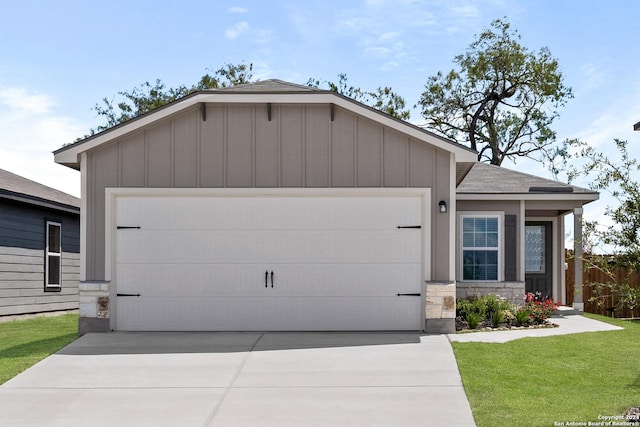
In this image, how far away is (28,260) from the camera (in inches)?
659

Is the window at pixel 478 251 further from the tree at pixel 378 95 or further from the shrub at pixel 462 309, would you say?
the tree at pixel 378 95

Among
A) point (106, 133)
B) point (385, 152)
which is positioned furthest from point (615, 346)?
point (106, 133)

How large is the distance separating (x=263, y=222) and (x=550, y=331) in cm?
524

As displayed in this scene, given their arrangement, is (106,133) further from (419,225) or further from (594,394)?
(594,394)

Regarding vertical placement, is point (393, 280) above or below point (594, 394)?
above

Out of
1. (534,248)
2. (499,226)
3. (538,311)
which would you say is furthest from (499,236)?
(534,248)

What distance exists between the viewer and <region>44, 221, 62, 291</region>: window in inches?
697

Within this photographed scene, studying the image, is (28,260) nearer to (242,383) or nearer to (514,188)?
(242,383)

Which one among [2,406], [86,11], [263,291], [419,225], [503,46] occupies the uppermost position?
[503,46]

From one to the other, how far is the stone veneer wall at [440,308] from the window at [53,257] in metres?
10.0

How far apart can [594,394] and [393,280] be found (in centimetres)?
443

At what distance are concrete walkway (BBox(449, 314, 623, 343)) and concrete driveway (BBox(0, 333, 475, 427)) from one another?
2.08ft

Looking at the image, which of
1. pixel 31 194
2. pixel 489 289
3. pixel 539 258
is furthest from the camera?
pixel 539 258

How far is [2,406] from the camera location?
783cm
